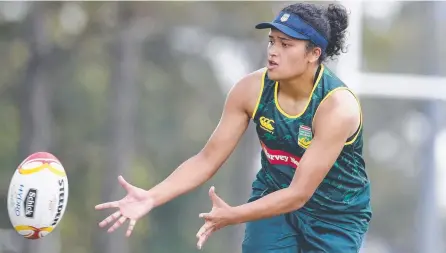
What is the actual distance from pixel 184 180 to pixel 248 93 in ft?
1.44

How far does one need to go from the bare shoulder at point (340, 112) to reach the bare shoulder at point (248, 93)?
0.29 m

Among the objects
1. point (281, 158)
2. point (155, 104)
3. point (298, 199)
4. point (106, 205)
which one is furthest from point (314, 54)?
point (155, 104)

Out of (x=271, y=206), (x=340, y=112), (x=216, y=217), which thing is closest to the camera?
(x=216, y=217)

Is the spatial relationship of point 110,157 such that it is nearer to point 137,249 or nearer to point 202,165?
point 137,249

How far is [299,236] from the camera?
3939 millimetres

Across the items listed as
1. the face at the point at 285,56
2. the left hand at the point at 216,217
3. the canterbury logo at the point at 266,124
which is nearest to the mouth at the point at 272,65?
the face at the point at 285,56

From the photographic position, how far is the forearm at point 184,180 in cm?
380

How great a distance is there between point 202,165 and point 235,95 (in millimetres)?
318

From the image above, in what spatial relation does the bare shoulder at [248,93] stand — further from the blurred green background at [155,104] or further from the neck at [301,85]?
the blurred green background at [155,104]

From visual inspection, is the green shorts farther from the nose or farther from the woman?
the nose

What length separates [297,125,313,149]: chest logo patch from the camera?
12.4 feet

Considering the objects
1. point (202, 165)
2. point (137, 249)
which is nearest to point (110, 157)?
point (137, 249)

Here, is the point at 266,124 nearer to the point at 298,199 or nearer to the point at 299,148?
the point at 299,148

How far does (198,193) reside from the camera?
7.41 metres
